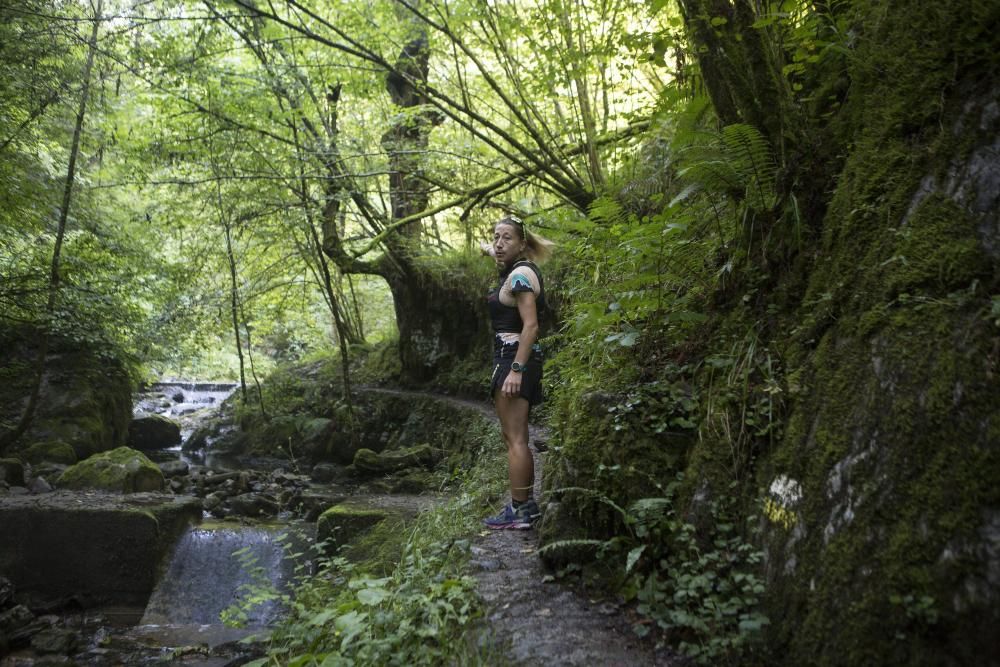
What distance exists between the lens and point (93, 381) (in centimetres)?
1345

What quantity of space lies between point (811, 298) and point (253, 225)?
12.9m

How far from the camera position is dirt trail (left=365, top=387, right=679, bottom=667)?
255cm

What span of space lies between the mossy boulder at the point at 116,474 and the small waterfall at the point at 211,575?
2.14 m

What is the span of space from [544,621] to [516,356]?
5.79 ft

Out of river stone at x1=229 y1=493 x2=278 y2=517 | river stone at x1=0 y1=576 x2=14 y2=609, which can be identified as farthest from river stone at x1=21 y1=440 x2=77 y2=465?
river stone at x1=0 y1=576 x2=14 y2=609

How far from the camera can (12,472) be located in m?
9.49

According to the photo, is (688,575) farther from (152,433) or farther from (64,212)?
(152,433)

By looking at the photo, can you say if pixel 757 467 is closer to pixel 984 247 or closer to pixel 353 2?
pixel 984 247

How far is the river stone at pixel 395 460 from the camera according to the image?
1143cm

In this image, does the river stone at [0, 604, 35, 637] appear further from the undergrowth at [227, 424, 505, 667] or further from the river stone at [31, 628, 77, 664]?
the undergrowth at [227, 424, 505, 667]

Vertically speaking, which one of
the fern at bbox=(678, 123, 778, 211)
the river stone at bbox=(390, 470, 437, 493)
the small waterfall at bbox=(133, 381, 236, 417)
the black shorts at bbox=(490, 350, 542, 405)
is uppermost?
the fern at bbox=(678, 123, 778, 211)

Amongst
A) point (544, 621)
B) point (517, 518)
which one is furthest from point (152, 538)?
point (544, 621)

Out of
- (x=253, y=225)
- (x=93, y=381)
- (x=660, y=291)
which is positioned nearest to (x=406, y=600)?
(x=660, y=291)

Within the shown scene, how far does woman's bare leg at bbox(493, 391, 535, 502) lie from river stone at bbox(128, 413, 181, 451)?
14.3 metres
